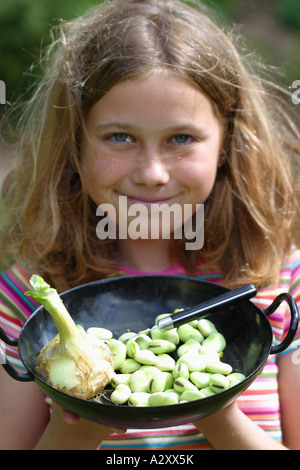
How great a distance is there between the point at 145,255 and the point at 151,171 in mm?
294

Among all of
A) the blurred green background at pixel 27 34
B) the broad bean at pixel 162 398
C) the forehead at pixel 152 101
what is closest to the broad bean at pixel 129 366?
the broad bean at pixel 162 398

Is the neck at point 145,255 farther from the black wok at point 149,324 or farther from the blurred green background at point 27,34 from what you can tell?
the blurred green background at point 27,34

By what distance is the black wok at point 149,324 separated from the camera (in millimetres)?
790

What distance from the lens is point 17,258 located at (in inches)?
54.6

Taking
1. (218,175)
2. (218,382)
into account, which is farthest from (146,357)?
(218,175)

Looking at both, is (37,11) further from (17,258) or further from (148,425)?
(148,425)

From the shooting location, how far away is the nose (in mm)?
1135

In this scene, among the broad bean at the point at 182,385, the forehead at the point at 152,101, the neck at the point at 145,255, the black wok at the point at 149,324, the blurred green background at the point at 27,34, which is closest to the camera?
the black wok at the point at 149,324

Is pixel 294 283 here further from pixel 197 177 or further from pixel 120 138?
pixel 120 138

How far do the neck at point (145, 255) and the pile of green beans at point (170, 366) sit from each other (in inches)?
12.7

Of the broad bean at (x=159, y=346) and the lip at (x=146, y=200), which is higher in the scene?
the lip at (x=146, y=200)

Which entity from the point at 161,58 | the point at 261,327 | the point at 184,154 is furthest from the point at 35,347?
the point at 161,58

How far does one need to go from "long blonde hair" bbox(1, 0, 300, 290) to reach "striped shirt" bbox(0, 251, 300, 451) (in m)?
0.04

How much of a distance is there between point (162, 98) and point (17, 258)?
559mm
